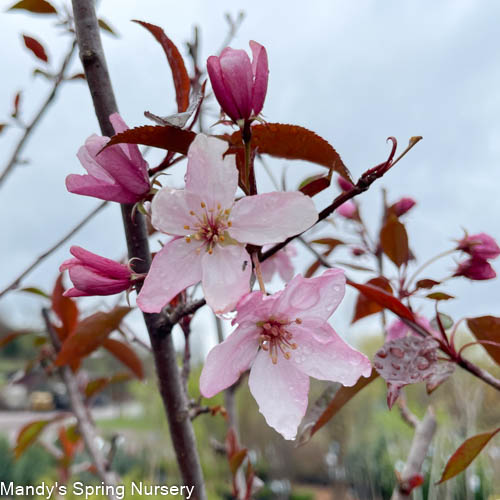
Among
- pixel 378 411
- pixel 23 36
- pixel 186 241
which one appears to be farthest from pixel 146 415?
pixel 186 241

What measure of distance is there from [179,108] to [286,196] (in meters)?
0.19

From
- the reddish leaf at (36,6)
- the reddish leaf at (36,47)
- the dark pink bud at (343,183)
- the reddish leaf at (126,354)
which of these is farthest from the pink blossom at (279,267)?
the reddish leaf at (36,47)

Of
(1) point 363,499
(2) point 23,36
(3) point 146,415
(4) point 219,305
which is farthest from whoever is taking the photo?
(3) point 146,415

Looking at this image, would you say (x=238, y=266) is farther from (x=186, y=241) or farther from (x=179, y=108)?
(x=179, y=108)

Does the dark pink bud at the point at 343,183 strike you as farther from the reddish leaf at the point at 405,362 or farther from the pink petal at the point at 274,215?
the pink petal at the point at 274,215

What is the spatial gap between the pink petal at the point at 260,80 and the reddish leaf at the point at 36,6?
24.0 inches

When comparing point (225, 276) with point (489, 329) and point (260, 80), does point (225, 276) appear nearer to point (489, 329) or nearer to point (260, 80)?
point (260, 80)

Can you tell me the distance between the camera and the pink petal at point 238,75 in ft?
1.32

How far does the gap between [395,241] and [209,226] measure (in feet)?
1.16

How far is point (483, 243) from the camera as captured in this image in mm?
709

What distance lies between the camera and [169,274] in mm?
414

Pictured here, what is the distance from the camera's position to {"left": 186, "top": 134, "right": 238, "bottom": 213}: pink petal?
1.30ft

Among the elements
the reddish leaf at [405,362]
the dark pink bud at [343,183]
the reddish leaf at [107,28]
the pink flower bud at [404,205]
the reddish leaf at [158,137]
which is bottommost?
the reddish leaf at [405,362]

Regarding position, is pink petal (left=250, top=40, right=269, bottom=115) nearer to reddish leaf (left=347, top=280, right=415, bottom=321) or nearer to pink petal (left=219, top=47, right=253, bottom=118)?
pink petal (left=219, top=47, right=253, bottom=118)
